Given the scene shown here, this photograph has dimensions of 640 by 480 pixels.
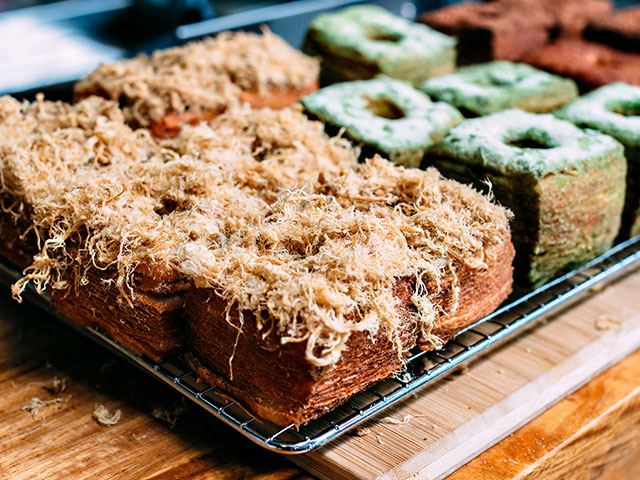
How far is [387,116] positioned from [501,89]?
1.88 feet

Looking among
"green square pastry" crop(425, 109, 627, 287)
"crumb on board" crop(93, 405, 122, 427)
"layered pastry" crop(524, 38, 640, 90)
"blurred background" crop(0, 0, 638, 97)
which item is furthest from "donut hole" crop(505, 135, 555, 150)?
"blurred background" crop(0, 0, 638, 97)

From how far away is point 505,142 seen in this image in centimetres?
256

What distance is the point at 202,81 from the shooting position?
9.98ft

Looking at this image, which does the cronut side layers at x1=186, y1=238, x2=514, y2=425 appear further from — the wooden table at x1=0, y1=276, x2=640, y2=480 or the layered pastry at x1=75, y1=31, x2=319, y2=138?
the layered pastry at x1=75, y1=31, x2=319, y2=138

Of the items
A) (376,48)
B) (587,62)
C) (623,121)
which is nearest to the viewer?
(623,121)

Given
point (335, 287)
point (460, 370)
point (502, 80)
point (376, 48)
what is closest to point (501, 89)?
point (502, 80)

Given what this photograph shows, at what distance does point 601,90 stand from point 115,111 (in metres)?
2.02

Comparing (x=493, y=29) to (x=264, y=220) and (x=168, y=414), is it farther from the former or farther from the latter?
(x=168, y=414)

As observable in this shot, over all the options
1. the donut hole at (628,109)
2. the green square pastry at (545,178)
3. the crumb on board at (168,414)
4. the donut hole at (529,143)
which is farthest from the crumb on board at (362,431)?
the donut hole at (628,109)

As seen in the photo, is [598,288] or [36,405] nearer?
[36,405]

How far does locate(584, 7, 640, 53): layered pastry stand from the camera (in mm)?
3967

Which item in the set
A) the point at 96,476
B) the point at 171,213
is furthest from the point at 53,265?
the point at 96,476

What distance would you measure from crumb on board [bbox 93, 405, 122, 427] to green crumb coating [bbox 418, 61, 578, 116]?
1.85m

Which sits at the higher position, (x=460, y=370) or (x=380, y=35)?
(x=380, y=35)
